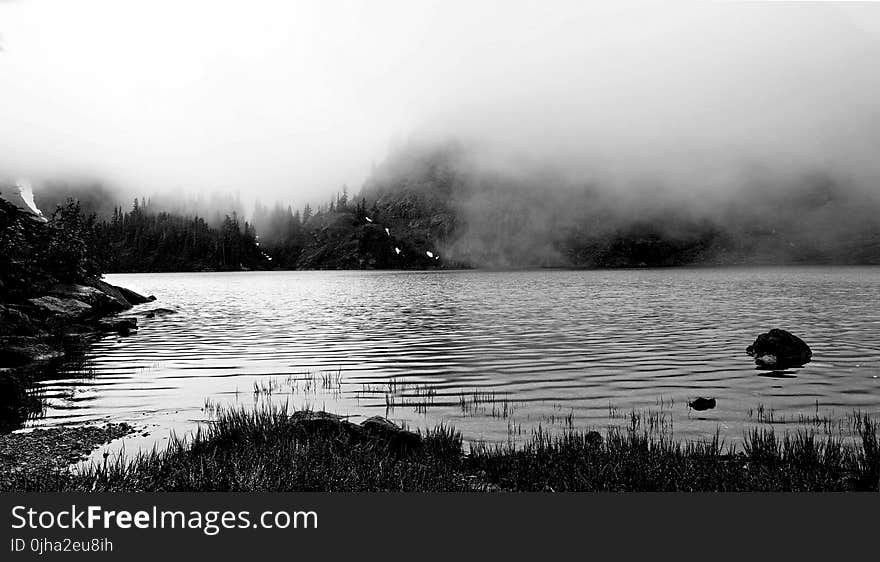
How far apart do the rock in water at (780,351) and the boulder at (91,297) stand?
5746 cm

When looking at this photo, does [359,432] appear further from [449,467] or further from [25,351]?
[25,351]

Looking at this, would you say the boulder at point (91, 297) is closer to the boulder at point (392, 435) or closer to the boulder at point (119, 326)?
the boulder at point (119, 326)

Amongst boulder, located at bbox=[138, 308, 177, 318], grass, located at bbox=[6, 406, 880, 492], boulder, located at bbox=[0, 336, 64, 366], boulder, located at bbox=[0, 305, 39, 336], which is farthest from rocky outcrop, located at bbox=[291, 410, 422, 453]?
boulder, located at bbox=[138, 308, 177, 318]

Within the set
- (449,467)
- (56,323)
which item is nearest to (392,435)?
(449,467)

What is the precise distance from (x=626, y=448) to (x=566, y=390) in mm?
11134

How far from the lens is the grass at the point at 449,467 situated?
10.5 meters

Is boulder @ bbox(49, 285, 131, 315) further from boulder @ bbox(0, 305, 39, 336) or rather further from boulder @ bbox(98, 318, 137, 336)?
boulder @ bbox(0, 305, 39, 336)

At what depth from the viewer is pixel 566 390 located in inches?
974

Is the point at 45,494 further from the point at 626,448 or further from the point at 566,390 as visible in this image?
the point at 566,390

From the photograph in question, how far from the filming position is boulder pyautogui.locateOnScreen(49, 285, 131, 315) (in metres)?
54.4

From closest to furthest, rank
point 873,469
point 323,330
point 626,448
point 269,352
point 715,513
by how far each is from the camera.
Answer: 1. point 715,513
2. point 873,469
3. point 626,448
4. point 269,352
5. point 323,330

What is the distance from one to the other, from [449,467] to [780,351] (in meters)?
25.8

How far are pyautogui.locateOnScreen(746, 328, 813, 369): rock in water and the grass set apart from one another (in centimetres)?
1603

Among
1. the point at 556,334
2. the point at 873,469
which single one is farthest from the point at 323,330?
the point at 873,469
